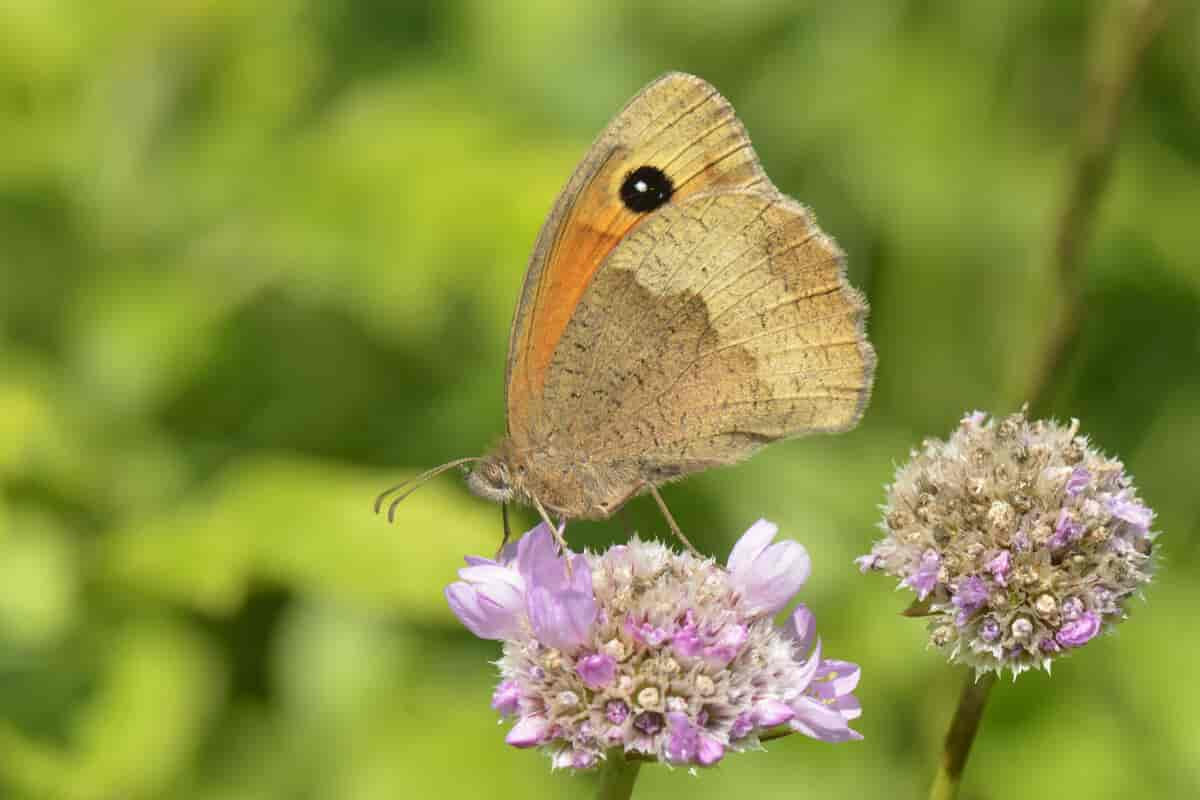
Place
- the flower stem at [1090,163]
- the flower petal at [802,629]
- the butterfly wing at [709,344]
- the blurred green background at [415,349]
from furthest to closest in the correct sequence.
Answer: the blurred green background at [415,349]
the flower stem at [1090,163]
the butterfly wing at [709,344]
the flower petal at [802,629]

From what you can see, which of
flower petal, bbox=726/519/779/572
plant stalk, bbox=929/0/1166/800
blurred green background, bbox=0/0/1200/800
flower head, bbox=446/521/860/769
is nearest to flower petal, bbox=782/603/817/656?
flower head, bbox=446/521/860/769

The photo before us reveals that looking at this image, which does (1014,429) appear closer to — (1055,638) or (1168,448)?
(1055,638)

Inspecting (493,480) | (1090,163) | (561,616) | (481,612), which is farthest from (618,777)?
(1090,163)

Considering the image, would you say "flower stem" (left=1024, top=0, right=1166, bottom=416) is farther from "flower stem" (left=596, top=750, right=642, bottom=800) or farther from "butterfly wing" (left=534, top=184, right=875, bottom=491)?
"flower stem" (left=596, top=750, right=642, bottom=800)

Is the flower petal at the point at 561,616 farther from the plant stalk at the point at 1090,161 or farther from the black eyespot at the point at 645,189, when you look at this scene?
the plant stalk at the point at 1090,161

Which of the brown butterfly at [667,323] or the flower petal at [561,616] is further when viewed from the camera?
the brown butterfly at [667,323]

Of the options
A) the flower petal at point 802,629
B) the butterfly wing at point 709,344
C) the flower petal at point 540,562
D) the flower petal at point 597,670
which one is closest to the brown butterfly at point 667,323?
the butterfly wing at point 709,344

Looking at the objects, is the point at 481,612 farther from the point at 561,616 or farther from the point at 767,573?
the point at 767,573

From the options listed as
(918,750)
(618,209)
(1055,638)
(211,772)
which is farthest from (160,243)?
(1055,638)
